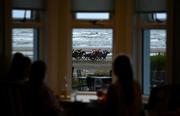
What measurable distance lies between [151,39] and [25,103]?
2178 mm

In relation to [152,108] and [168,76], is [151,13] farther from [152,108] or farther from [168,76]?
[152,108]

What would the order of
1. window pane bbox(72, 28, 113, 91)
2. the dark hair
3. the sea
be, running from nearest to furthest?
1. the dark hair
2. the sea
3. window pane bbox(72, 28, 113, 91)

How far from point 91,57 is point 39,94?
1803mm

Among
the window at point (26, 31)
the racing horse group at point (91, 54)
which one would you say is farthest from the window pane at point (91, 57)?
the window at point (26, 31)

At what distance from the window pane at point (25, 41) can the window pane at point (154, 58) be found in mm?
1453

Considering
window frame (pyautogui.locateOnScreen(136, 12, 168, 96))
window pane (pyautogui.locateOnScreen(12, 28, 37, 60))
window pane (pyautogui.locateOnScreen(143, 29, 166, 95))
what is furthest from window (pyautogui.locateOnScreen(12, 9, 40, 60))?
window pane (pyautogui.locateOnScreen(143, 29, 166, 95))

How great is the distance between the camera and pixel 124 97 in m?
3.97

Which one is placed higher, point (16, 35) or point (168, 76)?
point (16, 35)

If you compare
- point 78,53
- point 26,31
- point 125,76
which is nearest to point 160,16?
point 78,53

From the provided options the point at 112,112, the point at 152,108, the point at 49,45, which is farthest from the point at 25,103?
the point at 49,45

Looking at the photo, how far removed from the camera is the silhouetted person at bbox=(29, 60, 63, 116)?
4.37 m

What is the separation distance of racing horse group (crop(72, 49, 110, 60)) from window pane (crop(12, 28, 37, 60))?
0.54m

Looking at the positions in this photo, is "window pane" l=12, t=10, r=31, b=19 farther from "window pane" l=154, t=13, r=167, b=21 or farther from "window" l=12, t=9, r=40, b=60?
"window pane" l=154, t=13, r=167, b=21

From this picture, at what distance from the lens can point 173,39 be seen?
17.1 feet
